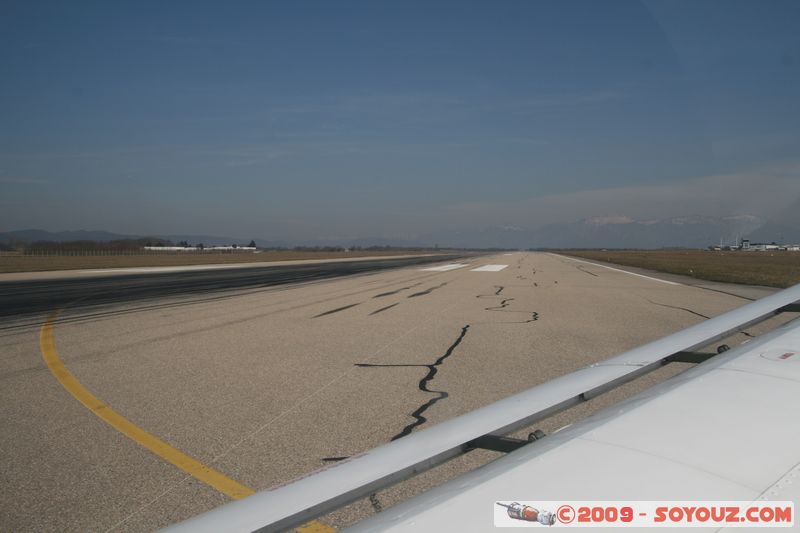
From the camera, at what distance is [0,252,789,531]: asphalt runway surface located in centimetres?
360

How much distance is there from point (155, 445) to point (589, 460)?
3655 millimetres

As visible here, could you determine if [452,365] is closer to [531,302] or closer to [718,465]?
[718,465]

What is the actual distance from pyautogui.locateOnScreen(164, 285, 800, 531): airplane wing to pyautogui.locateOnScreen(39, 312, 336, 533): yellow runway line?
46.3 inches

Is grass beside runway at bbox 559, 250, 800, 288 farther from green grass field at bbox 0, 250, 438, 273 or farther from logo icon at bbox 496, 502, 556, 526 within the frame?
green grass field at bbox 0, 250, 438, 273

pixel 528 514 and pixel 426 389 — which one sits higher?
pixel 528 514

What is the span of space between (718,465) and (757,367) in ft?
4.88

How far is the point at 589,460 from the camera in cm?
196

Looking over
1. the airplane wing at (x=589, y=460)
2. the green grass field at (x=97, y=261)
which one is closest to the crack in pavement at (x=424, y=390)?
the airplane wing at (x=589, y=460)

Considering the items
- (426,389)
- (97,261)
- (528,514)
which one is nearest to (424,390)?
(426,389)

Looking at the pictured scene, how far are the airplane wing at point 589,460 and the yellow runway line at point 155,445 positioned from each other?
118cm

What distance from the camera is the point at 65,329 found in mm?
10664

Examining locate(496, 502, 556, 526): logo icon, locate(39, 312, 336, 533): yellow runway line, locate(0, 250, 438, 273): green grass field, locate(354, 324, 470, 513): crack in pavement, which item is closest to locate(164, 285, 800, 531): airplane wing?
locate(496, 502, 556, 526): logo icon

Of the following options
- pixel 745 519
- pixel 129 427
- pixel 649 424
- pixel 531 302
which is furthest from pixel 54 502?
pixel 531 302

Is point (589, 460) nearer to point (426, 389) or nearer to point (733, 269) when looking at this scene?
→ point (426, 389)
